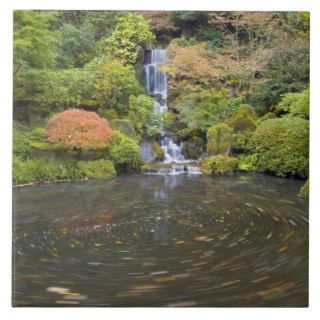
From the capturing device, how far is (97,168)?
4.49 m

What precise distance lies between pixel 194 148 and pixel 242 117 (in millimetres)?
610

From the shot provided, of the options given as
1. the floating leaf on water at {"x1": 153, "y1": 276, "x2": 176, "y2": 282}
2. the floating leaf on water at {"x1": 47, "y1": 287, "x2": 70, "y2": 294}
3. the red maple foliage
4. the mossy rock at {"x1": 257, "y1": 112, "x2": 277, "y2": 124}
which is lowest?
the floating leaf on water at {"x1": 47, "y1": 287, "x2": 70, "y2": 294}

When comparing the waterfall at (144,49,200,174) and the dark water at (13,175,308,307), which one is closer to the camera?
the dark water at (13,175,308,307)

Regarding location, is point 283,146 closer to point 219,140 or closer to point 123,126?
point 219,140

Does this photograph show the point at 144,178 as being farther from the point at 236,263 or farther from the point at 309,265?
the point at 309,265

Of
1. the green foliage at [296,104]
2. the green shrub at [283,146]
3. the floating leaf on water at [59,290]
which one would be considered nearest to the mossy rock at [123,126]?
the green shrub at [283,146]

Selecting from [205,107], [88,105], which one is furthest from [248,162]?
[88,105]

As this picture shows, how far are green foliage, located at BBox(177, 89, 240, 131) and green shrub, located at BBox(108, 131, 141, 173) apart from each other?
636 millimetres

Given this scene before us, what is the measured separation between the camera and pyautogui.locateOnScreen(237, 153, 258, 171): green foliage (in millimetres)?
4566

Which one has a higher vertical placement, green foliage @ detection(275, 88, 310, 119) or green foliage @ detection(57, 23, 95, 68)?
green foliage @ detection(57, 23, 95, 68)

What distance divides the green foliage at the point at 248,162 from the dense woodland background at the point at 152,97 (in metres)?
0.01

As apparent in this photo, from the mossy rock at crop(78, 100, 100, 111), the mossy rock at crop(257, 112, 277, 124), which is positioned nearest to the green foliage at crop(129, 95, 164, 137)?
the mossy rock at crop(78, 100, 100, 111)

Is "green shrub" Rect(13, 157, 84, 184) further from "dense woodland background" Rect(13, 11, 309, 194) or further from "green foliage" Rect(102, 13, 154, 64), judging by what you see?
"green foliage" Rect(102, 13, 154, 64)

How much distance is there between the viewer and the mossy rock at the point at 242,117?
14.7ft
